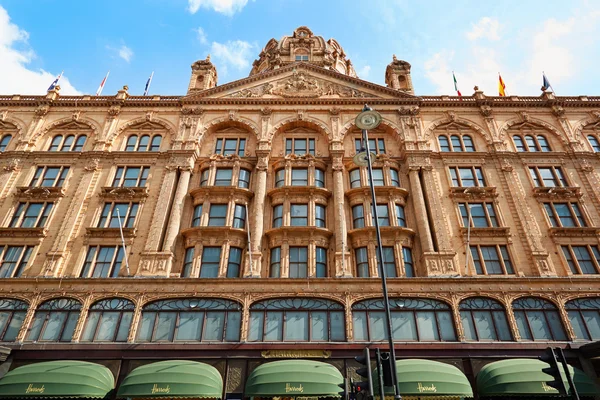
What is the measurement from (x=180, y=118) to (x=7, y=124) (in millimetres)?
14208

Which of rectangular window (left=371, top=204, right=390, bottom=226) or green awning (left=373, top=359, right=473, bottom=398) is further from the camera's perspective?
rectangular window (left=371, top=204, right=390, bottom=226)

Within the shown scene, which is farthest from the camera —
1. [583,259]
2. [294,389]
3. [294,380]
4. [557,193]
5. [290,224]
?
[557,193]

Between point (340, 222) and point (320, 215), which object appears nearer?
point (340, 222)

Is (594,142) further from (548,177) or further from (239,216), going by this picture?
(239,216)

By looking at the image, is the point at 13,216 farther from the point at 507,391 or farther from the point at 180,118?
the point at 507,391

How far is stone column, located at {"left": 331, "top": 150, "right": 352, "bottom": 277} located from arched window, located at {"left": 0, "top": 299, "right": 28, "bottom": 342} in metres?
17.4

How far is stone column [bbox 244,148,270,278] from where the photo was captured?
22.2 meters

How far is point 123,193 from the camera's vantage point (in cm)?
2545

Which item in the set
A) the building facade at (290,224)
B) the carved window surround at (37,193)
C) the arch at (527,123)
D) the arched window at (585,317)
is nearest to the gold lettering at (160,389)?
the building facade at (290,224)

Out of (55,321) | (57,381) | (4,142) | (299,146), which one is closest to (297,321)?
(57,381)

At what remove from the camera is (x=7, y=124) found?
3028 cm

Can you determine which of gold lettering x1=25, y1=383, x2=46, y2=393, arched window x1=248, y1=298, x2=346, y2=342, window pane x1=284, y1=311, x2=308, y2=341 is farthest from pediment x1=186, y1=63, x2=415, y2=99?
gold lettering x1=25, y1=383, x2=46, y2=393

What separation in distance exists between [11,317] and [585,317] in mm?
30901

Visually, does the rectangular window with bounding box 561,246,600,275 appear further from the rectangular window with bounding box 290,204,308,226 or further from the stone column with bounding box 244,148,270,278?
the stone column with bounding box 244,148,270,278
